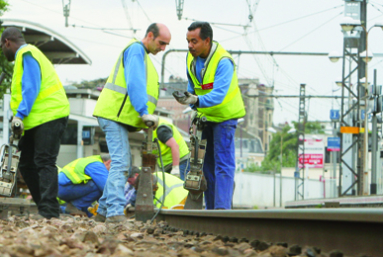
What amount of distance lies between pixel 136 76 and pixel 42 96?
1002 millimetres

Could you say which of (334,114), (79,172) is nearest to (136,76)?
(79,172)

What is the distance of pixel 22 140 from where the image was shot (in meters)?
6.20

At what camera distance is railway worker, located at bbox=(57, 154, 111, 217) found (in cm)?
838

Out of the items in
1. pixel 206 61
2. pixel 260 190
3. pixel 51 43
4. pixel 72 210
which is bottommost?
pixel 260 190

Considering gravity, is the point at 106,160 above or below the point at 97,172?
above

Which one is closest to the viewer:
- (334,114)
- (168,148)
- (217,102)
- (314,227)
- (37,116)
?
(314,227)

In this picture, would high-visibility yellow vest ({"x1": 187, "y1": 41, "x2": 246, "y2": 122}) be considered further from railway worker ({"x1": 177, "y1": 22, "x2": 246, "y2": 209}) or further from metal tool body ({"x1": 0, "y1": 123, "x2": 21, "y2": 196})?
metal tool body ({"x1": 0, "y1": 123, "x2": 21, "y2": 196})

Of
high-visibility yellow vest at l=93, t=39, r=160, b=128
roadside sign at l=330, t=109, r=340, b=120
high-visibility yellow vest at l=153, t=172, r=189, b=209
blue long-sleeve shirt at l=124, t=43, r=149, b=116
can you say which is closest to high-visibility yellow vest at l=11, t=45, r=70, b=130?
high-visibility yellow vest at l=93, t=39, r=160, b=128

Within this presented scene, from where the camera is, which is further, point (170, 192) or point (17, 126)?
point (170, 192)

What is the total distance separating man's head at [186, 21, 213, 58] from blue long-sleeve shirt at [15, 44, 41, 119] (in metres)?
1.52

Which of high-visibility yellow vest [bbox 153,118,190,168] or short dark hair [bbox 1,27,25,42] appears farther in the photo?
high-visibility yellow vest [bbox 153,118,190,168]

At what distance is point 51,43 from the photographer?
32312 millimetres

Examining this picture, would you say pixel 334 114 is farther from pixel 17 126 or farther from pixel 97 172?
pixel 17 126

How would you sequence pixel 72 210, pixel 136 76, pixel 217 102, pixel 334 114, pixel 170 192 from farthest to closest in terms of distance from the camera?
1. pixel 334 114
2. pixel 72 210
3. pixel 170 192
4. pixel 136 76
5. pixel 217 102
